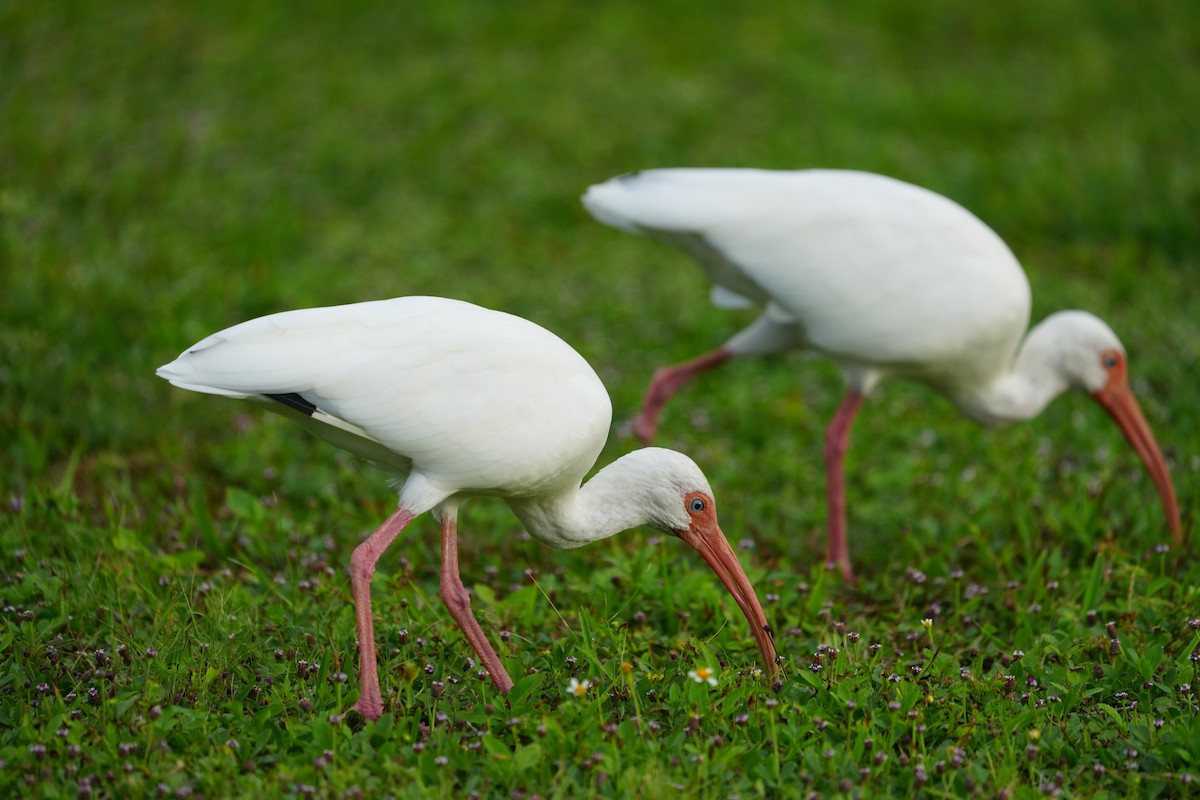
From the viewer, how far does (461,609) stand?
11.9ft

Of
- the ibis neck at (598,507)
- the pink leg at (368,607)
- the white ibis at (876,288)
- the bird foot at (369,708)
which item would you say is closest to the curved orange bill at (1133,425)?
the white ibis at (876,288)

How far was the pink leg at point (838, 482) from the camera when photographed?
4699 millimetres

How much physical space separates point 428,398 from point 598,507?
2.13 feet

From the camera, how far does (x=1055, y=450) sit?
5.65 m

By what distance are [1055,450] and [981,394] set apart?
744 mm

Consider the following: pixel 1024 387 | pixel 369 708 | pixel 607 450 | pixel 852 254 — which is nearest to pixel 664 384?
pixel 607 450

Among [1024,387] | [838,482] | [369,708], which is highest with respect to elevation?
[369,708]

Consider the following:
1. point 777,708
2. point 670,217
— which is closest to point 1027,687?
point 777,708

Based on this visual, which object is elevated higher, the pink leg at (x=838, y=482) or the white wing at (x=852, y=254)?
the white wing at (x=852, y=254)

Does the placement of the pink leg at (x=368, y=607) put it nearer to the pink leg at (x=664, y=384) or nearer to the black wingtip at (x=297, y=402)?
the black wingtip at (x=297, y=402)

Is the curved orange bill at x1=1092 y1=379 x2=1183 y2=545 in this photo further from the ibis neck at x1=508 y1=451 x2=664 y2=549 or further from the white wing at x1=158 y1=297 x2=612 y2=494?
the white wing at x1=158 y1=297 x2=612 y2=494

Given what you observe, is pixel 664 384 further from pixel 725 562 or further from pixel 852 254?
pixel 725 562

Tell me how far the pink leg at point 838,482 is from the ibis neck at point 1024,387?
464mm

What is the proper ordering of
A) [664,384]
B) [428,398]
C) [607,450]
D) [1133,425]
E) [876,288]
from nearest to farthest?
[428,398]
[876,288]
[1133,425]
[664,384]
[607,450]
